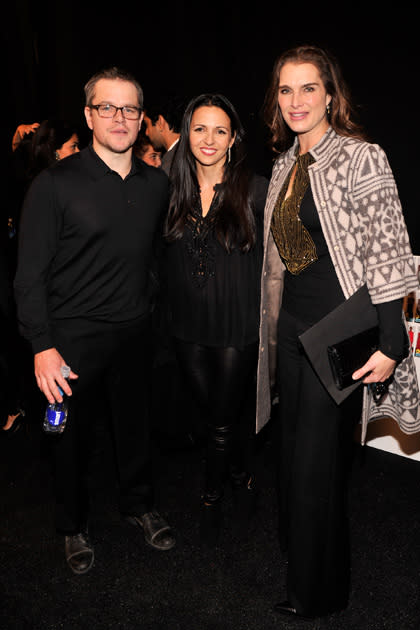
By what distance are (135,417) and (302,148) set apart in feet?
4.18

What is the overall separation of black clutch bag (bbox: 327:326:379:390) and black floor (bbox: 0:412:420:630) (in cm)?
74

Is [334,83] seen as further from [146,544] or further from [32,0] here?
[32,0]

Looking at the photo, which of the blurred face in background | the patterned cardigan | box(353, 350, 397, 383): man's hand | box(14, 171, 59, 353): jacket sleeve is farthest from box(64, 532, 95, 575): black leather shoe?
the blurred face in background

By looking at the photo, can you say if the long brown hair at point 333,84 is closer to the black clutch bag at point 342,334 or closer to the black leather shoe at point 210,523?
the black clutch bag at point 342,334

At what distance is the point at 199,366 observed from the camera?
6.84ft

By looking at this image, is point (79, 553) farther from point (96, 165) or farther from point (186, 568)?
point (96, 165)

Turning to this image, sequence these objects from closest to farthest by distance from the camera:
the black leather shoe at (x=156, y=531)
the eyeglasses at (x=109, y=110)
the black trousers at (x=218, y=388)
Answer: the eyeglasses at (x=109, y=110) → the black trousers at (x=218, y=388) → the black leather shoe at (x=156, y=531)

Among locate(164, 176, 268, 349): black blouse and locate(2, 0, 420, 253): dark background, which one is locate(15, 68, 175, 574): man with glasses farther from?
locate(2, 0, 420, 253): dark background

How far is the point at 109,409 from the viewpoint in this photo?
220 cm

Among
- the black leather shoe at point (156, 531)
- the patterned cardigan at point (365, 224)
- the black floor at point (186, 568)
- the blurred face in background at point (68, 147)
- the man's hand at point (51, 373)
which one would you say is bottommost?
the black floor at point (186, 568)

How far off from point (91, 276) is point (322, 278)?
0.82 meters

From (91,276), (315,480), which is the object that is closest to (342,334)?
(315,480)

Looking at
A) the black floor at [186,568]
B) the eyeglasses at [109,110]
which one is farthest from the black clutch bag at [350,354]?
the eyeglasses at [109,110]

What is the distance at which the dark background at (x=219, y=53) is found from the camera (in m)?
2.74
